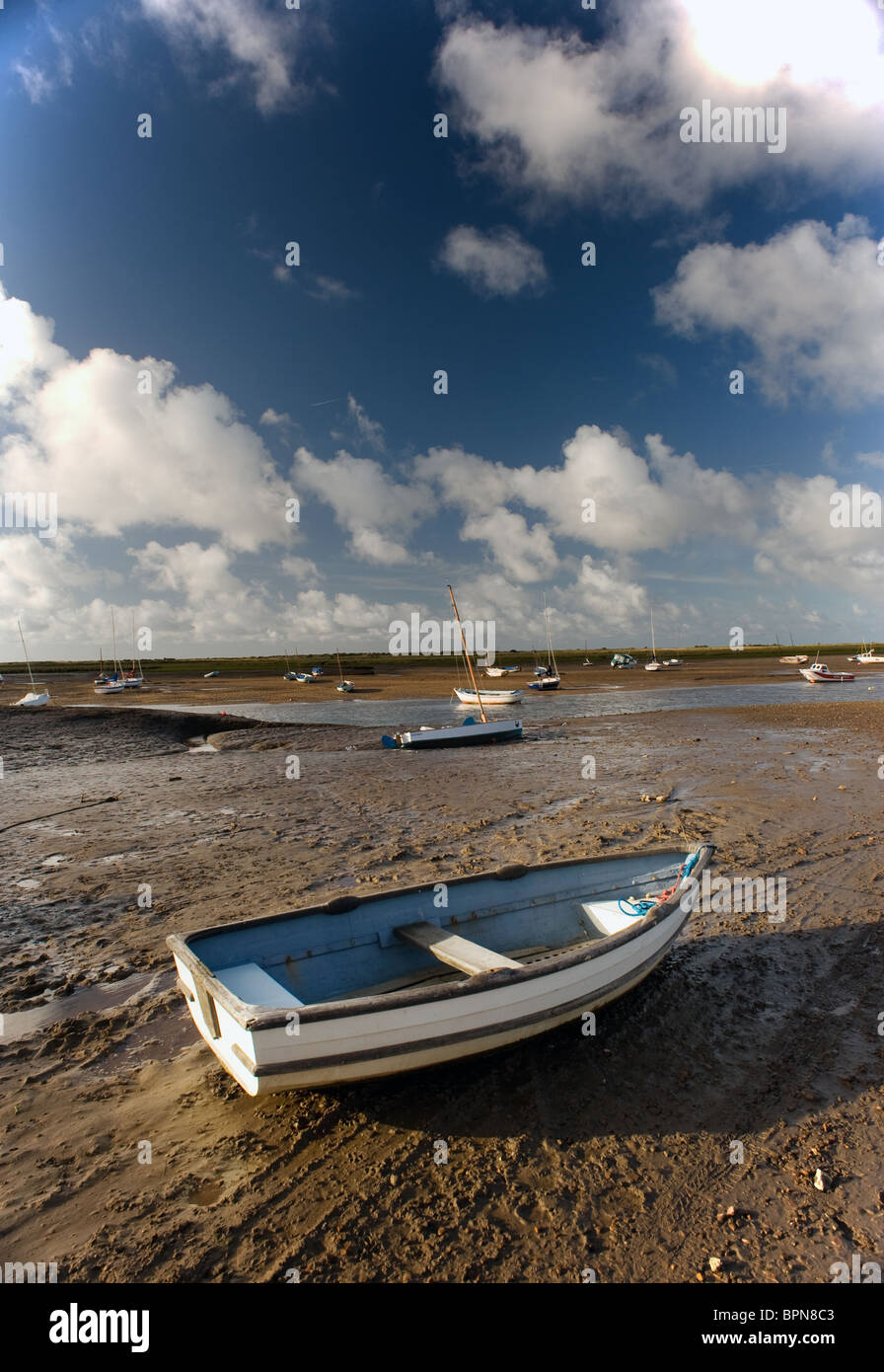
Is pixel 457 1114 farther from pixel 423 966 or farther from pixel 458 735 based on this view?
pixel 458 735

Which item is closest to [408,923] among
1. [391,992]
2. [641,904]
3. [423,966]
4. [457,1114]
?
[423,966]

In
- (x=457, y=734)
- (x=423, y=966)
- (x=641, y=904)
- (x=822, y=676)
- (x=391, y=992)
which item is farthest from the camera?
(x=822, y=676)

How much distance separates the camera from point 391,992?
6.03 meters

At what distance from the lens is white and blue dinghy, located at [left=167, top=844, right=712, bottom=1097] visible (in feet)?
15.8

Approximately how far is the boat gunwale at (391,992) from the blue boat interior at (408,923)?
6 centimetres

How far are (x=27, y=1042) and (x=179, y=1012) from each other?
145cm

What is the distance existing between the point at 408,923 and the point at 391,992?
1.10 metres

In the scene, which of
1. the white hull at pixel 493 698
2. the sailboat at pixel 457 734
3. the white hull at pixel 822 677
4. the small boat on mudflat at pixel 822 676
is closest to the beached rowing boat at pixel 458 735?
the sailboat at pixel 457 734

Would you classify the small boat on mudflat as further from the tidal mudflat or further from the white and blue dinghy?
the white and blue dinghy

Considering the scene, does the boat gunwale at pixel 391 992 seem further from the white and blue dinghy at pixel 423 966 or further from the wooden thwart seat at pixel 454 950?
the wooden thwart seat at pixel 454 950

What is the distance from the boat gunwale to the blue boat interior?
0.06 metres
